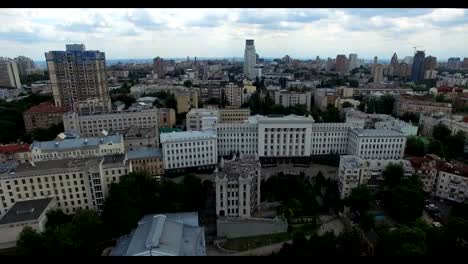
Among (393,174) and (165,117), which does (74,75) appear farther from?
(393,174)

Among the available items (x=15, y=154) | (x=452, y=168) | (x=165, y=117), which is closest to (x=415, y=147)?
(x=452, y=168)

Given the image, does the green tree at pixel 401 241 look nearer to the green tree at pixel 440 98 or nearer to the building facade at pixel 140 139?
the building facade at pixel 140 139

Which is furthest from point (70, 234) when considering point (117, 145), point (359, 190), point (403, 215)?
point (403, 215)

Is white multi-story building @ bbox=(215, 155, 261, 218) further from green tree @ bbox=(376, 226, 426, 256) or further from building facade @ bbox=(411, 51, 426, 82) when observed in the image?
building facade @ bbox=(411, 51, 426, 82)

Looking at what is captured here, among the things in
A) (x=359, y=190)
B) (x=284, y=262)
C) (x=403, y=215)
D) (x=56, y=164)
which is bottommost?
(x=403, y=215)

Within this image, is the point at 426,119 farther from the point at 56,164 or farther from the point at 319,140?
the point at 56,164

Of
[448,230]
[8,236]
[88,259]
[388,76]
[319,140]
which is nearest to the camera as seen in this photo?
[88,259]
